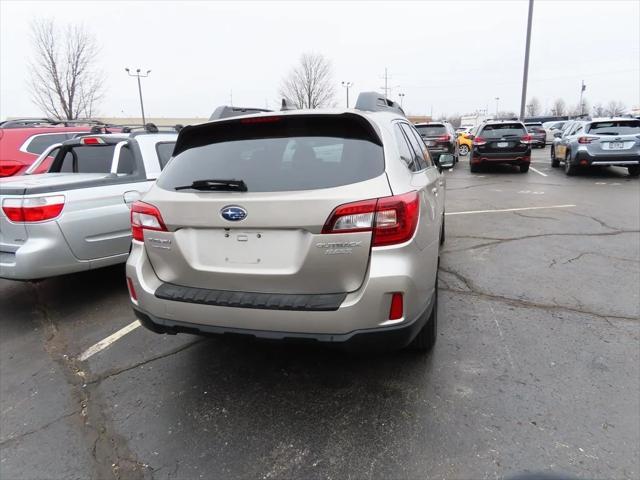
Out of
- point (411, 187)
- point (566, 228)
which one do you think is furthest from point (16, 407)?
point (566, 228)

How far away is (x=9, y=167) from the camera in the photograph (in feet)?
24.2

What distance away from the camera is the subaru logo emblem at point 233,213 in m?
2.33

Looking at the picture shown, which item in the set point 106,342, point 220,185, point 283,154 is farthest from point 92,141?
point 283,154

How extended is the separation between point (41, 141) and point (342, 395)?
310 inches

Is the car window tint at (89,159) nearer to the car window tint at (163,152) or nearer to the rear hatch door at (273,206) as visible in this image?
the car window tint at (163,152)

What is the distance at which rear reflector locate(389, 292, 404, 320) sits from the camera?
7.46ft

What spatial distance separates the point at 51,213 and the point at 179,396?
2191mm

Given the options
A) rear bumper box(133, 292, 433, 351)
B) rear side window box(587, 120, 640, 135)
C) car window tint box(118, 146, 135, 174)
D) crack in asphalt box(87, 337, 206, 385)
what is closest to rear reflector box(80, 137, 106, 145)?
car window tint box(118, 146, 135, 174)

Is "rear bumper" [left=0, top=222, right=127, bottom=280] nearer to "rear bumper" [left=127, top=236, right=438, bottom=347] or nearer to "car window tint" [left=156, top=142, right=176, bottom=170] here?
"car window tint" [left=156, top=142, right=176, bottom=170]

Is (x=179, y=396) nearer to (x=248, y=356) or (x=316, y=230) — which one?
(x=248, y=356)

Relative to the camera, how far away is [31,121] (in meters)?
11.3

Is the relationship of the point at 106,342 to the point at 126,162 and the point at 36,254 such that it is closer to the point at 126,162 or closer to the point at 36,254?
the point at 36,254

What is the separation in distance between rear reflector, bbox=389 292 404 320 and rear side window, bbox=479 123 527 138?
13.5 m

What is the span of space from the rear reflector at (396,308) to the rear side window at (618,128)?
12.8 m
